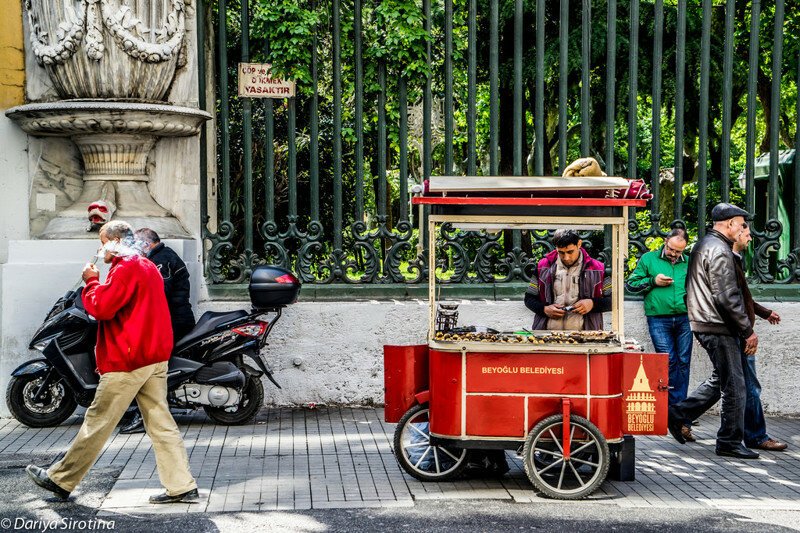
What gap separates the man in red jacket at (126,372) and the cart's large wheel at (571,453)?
202 centimetres

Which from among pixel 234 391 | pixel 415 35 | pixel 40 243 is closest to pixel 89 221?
pixel 40 243

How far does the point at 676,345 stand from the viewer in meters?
9.05

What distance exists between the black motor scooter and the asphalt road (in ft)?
6.98

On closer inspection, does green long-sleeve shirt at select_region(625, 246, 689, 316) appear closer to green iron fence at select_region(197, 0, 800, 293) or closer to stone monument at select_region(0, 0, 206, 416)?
green iron fence at select_region(197, 0, 800, 293)

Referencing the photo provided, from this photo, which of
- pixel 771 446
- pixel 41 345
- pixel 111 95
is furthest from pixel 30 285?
pixel 771 446

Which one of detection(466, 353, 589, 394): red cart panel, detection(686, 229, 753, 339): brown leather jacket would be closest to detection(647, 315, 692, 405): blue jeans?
detection(686, 229, 753, 339): brown leather jacket

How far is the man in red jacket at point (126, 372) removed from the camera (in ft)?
20.2

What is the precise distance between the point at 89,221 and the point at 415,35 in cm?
328

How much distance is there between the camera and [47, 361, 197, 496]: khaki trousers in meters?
6.18

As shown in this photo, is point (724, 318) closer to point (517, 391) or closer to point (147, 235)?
point (517, 391)

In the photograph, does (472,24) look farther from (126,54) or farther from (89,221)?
(89,221)

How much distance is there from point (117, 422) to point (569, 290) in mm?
3231

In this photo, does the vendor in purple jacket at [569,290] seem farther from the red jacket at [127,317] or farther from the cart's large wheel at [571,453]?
the red jacket at [127,317]

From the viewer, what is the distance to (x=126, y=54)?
29.6ft
